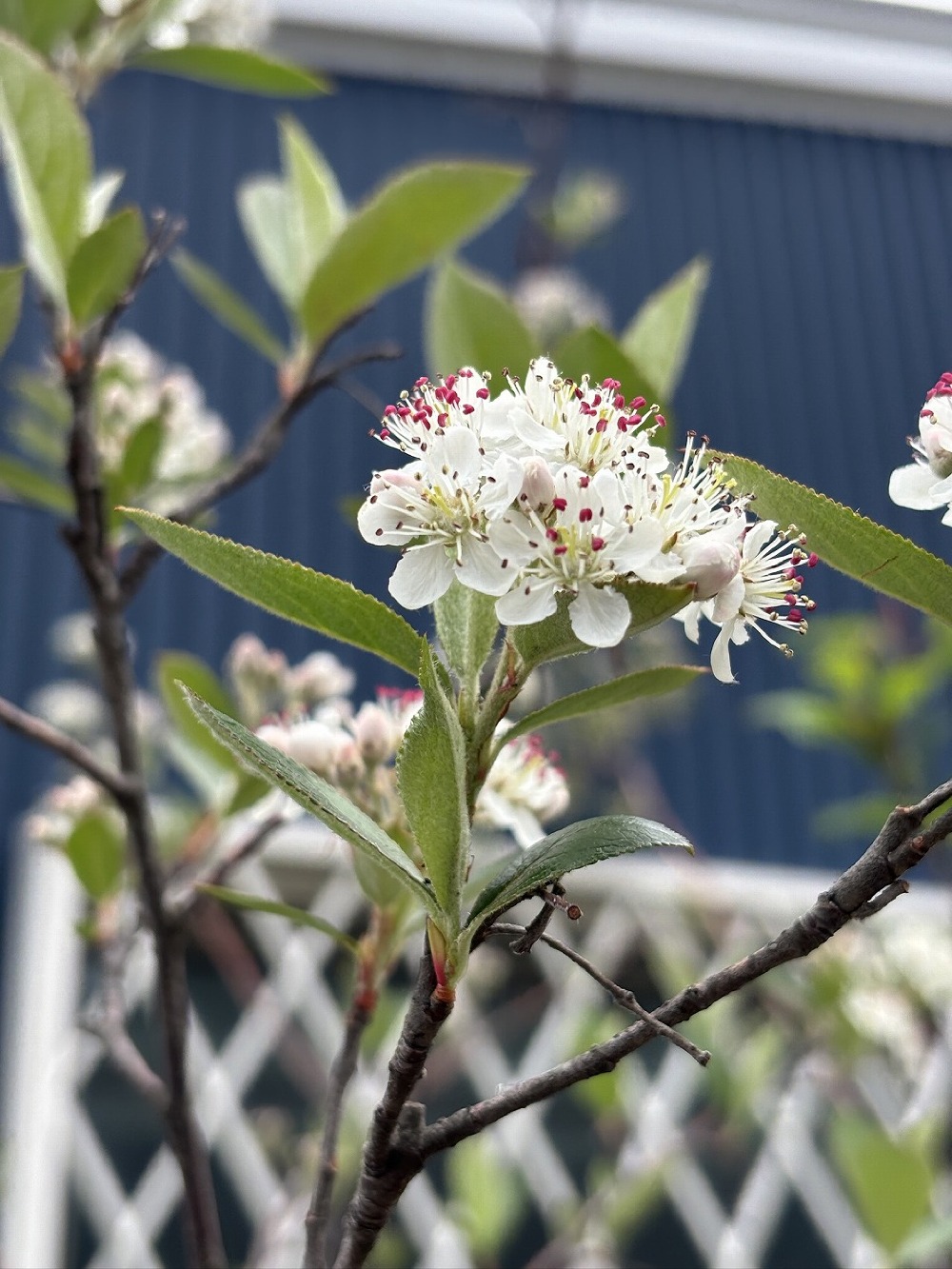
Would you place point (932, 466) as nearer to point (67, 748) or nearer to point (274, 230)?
point (67, 748)

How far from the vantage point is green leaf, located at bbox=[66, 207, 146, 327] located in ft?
2.31

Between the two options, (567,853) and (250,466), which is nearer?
(567,853)

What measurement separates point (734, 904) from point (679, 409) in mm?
1200

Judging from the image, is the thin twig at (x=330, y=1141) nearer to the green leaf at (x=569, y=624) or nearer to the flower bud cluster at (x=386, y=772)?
the flower bud cluster at (x=386, y=772)

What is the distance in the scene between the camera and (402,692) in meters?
0.59

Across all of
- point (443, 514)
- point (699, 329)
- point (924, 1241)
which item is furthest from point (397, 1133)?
point (699, 329)

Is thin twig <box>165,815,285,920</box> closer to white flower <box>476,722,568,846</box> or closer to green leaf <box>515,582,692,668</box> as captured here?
white flower <box>476,722,568,846</box>

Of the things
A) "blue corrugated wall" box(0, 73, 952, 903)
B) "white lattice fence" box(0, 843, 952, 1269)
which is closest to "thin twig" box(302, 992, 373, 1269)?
"white lattice fence" box(0, 843, 952, 1269)

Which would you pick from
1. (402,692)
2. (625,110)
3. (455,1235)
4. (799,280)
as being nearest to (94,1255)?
(455,1235)

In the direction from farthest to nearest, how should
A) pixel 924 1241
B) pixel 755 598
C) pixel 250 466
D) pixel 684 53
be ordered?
pixel 684 53 → pixel 924 1241 → pixel 250 466 → pixel 755 598

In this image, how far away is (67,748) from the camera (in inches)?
26.3

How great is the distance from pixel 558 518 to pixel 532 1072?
1.75 meters

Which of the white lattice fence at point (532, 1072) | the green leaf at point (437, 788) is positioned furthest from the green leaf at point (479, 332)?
the white lattice fence at point (532, 1072)

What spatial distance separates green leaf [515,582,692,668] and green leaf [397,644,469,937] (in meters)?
0.04
